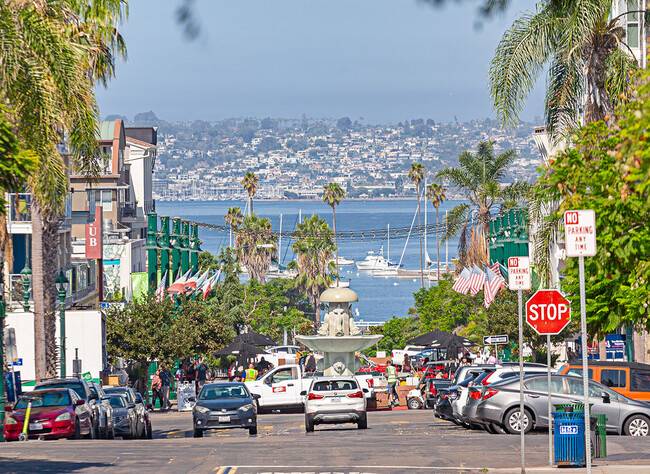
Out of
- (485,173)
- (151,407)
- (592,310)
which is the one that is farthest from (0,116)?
(485,173)

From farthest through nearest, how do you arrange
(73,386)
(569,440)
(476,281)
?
(476,281) → (73,386) → (569,440)

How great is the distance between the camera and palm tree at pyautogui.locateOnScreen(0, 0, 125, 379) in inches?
683

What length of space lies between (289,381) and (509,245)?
21.2 m

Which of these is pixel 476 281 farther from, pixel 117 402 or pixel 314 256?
pixel 314 256

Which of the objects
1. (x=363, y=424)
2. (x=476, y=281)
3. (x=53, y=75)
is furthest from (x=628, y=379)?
(x=476, y=281)

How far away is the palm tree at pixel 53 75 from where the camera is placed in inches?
683

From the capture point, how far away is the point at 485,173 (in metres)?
69.6

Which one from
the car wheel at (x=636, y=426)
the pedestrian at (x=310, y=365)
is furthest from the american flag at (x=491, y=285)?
the car wheel at (x=636, y=426)

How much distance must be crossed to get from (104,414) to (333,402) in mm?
5771

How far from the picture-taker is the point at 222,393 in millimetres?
27312

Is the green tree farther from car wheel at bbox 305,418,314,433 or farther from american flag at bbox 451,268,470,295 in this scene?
american flag at bbox 451,268,470,295

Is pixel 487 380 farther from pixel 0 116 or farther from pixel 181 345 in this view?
pixel 181 345

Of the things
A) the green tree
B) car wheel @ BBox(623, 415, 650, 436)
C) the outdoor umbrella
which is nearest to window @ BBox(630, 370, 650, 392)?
the green tree

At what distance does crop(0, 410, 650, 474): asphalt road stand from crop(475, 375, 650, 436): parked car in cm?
51
